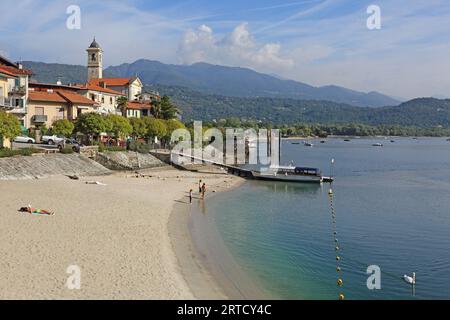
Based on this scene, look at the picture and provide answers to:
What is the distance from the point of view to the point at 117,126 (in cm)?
6372

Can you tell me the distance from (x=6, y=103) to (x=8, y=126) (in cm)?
888

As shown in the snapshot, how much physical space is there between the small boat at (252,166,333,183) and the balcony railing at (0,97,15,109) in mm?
28000

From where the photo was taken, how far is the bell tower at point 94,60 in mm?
97938

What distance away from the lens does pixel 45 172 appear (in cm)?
4322

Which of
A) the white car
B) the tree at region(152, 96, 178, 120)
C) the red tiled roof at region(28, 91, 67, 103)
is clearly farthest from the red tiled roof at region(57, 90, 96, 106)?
the tree at region(152, 96, 178, 120)

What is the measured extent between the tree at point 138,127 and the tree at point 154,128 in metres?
0.74

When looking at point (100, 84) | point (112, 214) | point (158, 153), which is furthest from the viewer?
point (100, 84)

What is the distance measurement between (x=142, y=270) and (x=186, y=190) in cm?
2520

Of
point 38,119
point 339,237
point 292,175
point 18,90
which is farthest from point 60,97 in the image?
point 339,237

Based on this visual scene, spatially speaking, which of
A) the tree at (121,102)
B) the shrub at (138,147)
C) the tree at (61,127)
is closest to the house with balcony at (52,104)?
the tree at (61,127)

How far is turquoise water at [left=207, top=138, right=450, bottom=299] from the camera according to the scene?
2031 centimetres

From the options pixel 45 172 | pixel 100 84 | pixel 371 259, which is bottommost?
pixel 371 259

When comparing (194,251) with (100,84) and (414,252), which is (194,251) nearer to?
(414,252)
